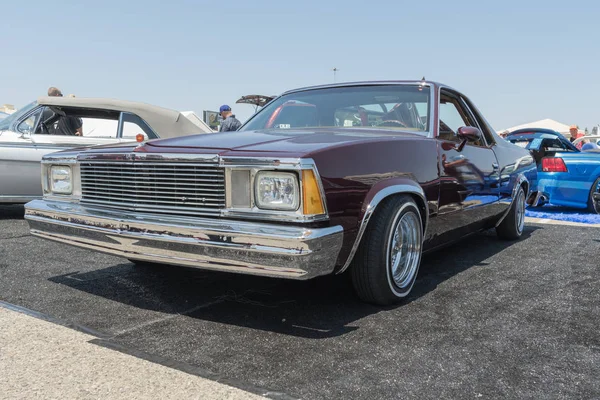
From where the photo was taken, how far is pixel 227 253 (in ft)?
7.82

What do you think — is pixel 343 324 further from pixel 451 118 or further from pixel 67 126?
pixel 67 126

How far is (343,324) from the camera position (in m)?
2.67

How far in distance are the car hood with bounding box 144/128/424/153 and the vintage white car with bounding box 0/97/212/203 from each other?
3.04 meters

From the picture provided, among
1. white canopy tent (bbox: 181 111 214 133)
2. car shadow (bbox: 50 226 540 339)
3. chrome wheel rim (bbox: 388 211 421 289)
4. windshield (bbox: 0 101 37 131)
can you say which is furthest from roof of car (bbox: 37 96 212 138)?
chrome wheel rim (bbox: 388 211 421 289)

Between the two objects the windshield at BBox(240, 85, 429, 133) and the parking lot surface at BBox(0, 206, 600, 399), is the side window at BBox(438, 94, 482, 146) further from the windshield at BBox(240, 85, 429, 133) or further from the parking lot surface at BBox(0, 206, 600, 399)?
the parking lot surface at BBox(0, 206, 600, 399)

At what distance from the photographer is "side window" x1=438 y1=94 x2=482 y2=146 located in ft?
12.1

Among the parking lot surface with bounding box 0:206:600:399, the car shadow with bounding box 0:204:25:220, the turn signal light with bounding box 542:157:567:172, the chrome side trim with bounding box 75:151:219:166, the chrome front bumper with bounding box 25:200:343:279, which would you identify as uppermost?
the chrome side trim with bounding box 75:151:219:166

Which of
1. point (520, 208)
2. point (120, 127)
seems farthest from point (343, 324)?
point (120, 127)

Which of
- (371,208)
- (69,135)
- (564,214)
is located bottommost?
(564,214)

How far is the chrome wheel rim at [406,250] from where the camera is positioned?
2984 millimetres

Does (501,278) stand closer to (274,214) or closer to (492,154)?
(492,154)

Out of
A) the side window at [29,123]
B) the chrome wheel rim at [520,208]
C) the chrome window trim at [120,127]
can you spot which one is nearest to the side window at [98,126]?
the chrome window trim at [120,127]

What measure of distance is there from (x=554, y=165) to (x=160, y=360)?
6595 mm

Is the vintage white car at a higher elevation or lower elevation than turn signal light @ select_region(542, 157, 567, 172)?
higher
